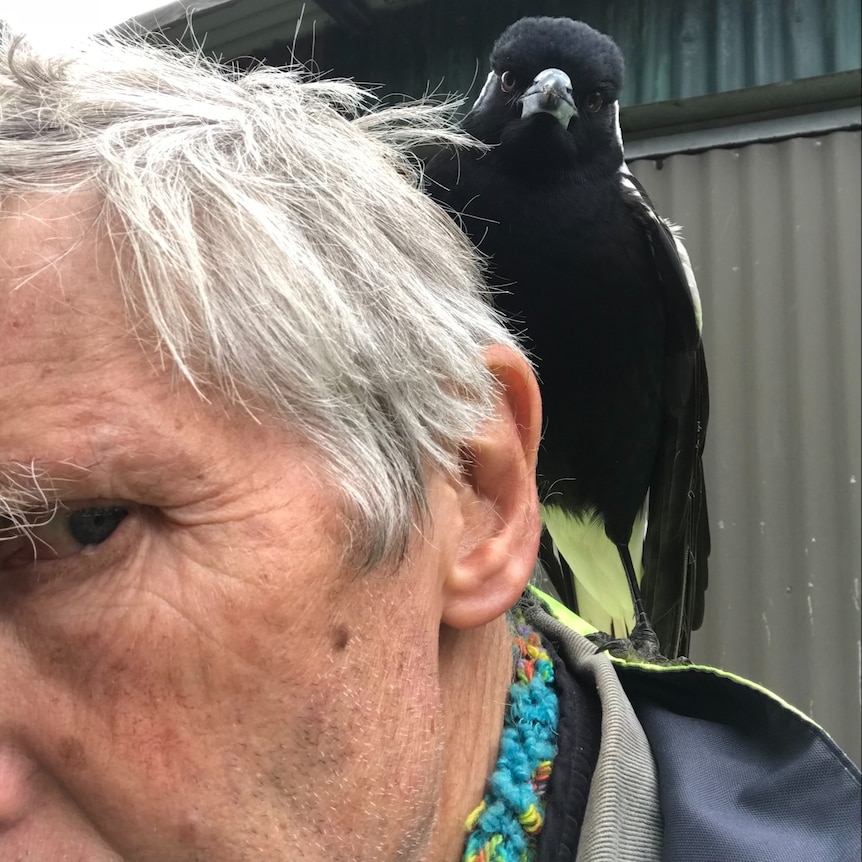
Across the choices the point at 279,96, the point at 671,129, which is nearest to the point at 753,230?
the point at 671,129

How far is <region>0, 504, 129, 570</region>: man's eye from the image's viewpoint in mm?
538

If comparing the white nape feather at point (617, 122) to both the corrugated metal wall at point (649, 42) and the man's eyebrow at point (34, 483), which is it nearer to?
the corrugated metal wall at point (649, 42)

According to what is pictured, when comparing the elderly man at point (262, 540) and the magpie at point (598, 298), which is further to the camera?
the magpie at point (598, 298)

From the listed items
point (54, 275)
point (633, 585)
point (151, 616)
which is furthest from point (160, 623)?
point (633, 585)

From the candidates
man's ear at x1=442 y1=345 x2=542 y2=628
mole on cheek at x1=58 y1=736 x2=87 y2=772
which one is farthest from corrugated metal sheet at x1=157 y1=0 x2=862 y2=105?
mole on cheek at x1=58 y1=736 x2=87 y2=772

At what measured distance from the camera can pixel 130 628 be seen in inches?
20.2

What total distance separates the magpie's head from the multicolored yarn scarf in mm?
990

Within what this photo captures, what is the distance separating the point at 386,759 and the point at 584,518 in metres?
1.22

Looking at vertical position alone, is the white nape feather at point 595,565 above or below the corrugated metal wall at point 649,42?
below

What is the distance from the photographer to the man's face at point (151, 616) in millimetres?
513

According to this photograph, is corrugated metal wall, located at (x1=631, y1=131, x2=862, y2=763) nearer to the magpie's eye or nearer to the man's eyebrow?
the magpie's eye

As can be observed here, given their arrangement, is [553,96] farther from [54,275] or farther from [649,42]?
[54,275]

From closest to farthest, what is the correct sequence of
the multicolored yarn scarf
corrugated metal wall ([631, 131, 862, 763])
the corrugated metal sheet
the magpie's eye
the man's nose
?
the man's nose
the multicolored yarn scarf
the corrugated metal sheet
the magpie's eye
corrugated metal wall ([631, 131, 862, 763])

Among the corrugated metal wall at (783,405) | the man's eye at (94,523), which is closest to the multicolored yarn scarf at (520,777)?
the man's eye at (94,523)
